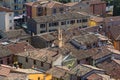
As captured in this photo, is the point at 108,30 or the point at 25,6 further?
the point at 25,6

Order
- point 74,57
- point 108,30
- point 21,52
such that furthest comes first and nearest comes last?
point 108,30, point 21,52, point 74,57

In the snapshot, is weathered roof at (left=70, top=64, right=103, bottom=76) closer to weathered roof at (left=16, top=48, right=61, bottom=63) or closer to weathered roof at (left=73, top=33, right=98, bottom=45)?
weathered roof at (left=16, top=48, right=61, bottom=63)

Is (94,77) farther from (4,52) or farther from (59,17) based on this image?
(59,17)

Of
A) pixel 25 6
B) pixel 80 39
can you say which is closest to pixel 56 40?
pixel 80 39

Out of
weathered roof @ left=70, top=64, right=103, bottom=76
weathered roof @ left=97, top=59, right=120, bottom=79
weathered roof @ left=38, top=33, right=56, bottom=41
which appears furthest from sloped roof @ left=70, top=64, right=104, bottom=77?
weathered roof @ left=38, top=33, right=56, bottom=41

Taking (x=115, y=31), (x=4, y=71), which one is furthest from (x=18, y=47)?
(x=115, y=31)

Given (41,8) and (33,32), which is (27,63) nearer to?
(33,32)

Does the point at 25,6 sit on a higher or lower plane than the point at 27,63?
higher

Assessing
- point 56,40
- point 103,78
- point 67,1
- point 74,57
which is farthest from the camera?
point 67,1
